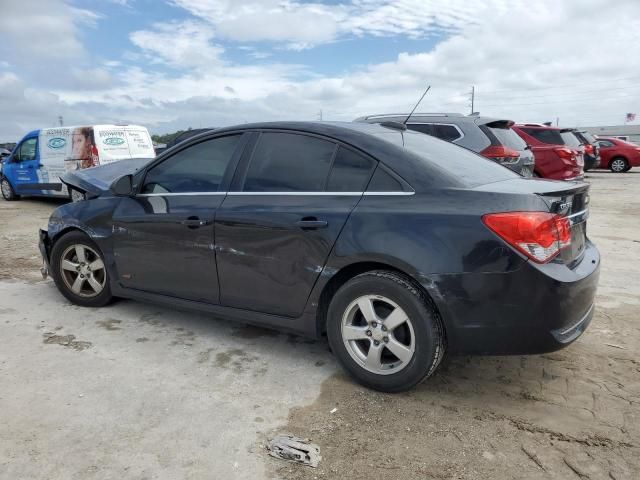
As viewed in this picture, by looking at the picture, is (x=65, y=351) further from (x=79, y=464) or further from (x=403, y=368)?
(x=403, y=368)

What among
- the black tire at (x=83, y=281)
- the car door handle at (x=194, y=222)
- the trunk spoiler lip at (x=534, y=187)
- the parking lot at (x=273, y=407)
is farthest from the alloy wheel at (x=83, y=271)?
the trunk spoiler lip at (x=534, y=187)

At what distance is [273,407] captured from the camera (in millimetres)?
3033

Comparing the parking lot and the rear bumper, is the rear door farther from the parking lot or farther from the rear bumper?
the rear bumper

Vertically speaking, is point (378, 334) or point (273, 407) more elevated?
point (378, 334)

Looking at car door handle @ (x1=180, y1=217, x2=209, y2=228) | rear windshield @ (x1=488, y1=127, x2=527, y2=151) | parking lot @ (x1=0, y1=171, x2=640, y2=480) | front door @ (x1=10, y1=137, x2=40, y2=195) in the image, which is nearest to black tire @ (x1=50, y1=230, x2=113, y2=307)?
parking lot @ (x1=0, y1=171, x2=640, y2=480)

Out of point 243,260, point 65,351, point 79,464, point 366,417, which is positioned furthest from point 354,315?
point 65,351

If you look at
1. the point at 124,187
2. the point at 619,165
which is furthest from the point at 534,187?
the point at 619,165

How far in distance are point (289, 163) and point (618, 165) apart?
2170cm

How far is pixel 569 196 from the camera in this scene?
9.94 ft

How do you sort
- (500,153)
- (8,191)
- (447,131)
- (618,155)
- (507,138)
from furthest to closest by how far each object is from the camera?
(618,155)
(8,191)
(507,138)
(447,131)
(500,153)

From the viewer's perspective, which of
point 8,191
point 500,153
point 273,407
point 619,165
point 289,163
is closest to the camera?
point 273,407

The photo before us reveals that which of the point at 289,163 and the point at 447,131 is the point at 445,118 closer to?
the point at 447,131

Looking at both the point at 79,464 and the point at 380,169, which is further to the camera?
the point at 380,169

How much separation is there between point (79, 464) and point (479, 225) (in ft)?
7.39
